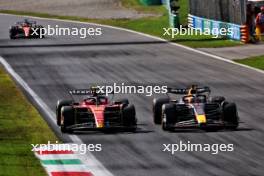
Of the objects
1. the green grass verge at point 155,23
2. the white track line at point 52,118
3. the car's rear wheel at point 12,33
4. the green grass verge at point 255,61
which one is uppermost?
the white track line at point 52,118

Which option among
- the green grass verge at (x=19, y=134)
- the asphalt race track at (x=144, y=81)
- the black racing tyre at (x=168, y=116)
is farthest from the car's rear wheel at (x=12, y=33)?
the black racing tyre at (x=168, y=116)

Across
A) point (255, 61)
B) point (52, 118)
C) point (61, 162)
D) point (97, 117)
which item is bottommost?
point (255, 61)

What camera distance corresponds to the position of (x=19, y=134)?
2408 centimetres

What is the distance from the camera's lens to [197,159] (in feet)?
66.7

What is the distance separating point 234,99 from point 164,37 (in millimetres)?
26794

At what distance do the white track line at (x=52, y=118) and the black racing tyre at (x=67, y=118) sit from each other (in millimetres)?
460

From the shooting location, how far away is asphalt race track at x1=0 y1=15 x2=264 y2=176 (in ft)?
65.6

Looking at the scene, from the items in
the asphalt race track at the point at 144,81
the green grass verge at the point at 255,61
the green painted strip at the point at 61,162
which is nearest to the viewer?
the asphalt race track at the point at 144,81

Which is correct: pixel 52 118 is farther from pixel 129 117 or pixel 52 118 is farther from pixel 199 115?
pixel 199 115

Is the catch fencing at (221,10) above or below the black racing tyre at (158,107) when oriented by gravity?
below

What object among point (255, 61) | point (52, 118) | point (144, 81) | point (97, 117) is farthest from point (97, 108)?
point (255, 61)

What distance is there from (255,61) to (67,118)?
804 inches

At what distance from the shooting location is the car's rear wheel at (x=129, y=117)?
24.2m

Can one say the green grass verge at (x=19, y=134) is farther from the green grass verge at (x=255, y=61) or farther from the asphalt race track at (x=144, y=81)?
the green grass verge at (x=255, y=61)
